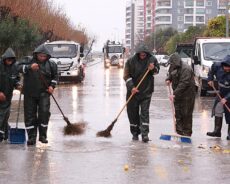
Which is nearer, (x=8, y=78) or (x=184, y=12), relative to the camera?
(x=8, y=78)

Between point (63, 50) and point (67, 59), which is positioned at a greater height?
point (63, 50)

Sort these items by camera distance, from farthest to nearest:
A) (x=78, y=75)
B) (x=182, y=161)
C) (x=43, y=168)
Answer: (x=78, y=75) → (x=182, y=161) → (x=43, y=168)

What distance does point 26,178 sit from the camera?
7906 millimetres

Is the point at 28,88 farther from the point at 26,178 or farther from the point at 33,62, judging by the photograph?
the point at 26,178

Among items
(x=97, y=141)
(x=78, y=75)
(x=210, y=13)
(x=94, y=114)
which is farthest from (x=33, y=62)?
(x=210, y=13)

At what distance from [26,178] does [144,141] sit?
138 inches

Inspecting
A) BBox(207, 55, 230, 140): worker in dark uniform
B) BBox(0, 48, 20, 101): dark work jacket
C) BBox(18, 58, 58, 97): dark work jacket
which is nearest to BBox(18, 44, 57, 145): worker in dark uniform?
BBox(18, 58, 58, 97): dark work jacket

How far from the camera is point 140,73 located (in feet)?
36.9

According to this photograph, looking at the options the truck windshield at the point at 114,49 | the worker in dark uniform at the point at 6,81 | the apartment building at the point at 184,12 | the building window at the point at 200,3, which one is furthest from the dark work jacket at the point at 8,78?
the building window at the point at 200,3

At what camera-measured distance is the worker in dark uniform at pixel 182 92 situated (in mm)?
11523

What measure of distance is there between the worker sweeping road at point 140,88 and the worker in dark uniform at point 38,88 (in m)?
1.43

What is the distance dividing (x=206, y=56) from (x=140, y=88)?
11808mm

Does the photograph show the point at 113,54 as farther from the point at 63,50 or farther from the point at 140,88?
the point at 140,88

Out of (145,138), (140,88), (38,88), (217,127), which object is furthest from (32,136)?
(217,127)
